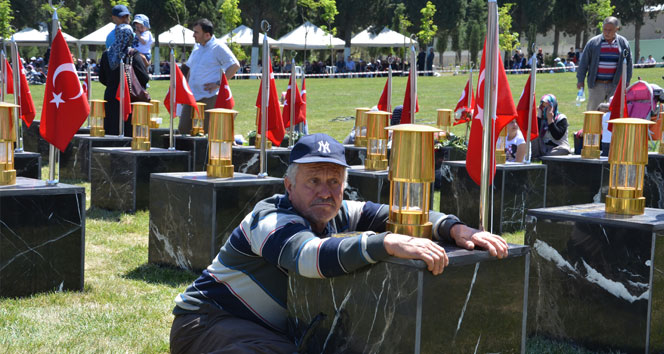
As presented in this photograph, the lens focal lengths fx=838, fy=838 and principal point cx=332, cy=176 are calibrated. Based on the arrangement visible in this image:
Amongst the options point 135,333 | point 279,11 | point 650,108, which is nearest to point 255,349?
point 135,333

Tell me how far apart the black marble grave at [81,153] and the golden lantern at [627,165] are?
6.97 metres

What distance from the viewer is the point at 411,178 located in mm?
3104

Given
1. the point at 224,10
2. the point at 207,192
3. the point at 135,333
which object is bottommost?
the point at 135,333

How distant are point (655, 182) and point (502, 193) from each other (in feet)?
5.38

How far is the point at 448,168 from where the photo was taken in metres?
8.12

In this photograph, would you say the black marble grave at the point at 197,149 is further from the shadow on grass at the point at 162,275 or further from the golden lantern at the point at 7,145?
the golden lantern at the point at 7,145

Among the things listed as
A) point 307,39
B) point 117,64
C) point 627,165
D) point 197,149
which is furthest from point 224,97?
point 307,39

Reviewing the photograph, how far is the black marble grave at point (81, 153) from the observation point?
399 inches

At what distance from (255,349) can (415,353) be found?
2.44ft

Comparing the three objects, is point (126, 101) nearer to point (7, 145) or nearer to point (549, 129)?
point (7, 145)

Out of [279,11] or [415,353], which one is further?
[279,11]

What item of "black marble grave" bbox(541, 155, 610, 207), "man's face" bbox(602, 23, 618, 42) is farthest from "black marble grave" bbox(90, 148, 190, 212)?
"man's face" bbox(602, 23, 618, 42)

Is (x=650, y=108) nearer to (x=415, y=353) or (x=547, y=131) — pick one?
(x=547, y=131)

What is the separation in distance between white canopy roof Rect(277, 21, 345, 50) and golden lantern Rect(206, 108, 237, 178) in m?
43.6
